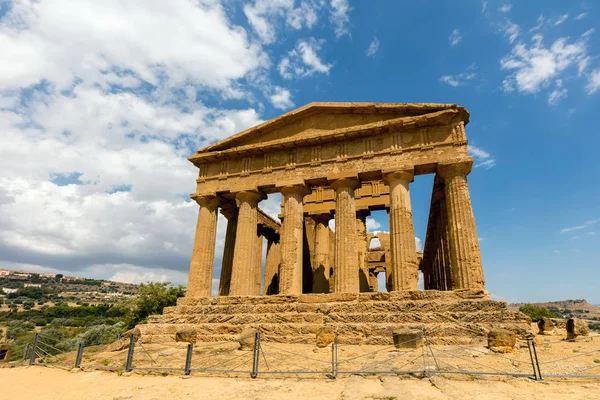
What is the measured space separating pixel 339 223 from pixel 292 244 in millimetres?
2468

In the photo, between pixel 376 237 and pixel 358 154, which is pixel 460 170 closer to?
pixel 358 154

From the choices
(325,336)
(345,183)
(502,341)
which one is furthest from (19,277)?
(502,341)

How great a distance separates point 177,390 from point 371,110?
13.9 m

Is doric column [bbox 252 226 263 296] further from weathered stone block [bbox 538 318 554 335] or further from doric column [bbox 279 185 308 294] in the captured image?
weathered stone block [bbox 538 318 554 335]

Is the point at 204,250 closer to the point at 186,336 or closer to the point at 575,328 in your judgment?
the point at 186,336

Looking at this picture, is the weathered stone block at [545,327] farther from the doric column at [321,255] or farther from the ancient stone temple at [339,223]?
the doric column at [321,255]

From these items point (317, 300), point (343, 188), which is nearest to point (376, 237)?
point (343, 188)

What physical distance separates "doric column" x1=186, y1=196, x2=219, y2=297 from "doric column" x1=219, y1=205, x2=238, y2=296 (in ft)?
4.66

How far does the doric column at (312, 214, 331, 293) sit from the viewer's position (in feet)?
70.2

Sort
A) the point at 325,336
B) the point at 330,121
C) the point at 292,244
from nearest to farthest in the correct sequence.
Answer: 1. the point at 325,336
2. the point at 292,244
3. the point at 330,121

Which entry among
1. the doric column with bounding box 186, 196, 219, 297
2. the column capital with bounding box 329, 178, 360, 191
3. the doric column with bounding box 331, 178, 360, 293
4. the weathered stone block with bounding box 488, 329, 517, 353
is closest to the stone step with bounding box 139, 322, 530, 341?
the weathered stone block with bounding box 488, 329, 517, 353

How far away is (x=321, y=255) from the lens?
72.5 ft

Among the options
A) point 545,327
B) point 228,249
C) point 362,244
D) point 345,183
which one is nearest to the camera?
point 545,327

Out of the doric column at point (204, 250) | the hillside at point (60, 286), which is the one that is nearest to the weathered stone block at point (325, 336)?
the doric column at point (204, 250)
